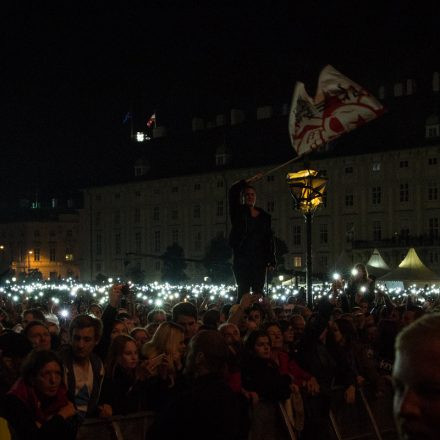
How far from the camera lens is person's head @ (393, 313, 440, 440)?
234 centimetres

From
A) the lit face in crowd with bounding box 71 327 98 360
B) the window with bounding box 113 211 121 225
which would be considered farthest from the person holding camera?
the window with bounding box 113 211 121 225

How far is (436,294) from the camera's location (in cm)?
3083

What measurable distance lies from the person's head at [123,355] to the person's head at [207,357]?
80.3 inches

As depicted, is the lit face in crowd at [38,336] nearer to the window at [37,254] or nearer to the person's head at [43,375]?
the person's head at [43,375]

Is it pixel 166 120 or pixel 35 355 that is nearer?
pixel 35 355

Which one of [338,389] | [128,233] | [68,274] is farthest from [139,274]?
[338,389]

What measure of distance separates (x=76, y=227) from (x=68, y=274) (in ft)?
21.1

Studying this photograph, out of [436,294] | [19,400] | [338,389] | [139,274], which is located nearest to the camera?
[19,400]

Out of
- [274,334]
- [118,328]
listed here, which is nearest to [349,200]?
[118,328]

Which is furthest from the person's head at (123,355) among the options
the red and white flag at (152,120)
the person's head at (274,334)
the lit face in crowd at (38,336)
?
the red and white flag at (152,120)

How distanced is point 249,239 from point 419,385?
26.1ft

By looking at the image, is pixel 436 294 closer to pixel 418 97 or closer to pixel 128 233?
pixel 418 97

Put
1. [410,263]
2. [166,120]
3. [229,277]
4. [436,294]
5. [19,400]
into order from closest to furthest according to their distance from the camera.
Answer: [19,400]
[436,294]
[410,263]
[229,277]
[166,120]

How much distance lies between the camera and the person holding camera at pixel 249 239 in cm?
1009
